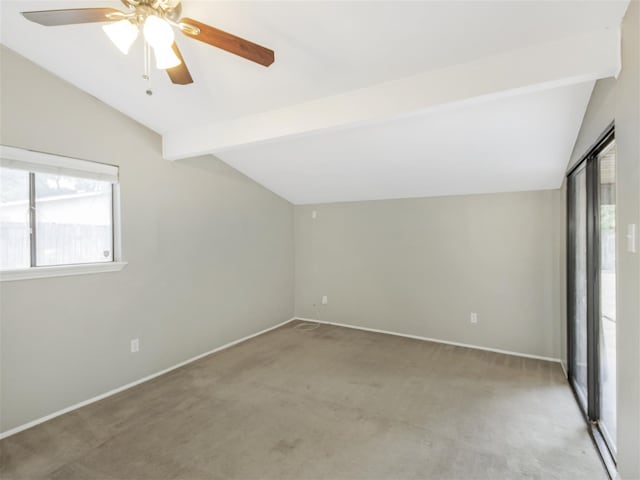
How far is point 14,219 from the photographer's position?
235 cm

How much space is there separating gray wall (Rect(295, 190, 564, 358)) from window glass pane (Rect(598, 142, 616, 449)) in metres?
1.37

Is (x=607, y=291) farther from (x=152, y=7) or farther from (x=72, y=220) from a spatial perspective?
(x=72, y=220)

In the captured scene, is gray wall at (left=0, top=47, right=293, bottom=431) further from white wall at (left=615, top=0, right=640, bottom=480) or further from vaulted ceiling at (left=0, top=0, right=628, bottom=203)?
white wall at (left=615, top=0, right=640, bottom=480)

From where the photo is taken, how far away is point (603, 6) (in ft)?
4.87

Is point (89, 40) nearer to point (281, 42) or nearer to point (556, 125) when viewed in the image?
point (281, 42)

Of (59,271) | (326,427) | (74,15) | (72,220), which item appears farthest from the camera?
(72,220)

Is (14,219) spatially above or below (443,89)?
below

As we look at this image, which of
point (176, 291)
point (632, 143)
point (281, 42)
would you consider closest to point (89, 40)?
point (281, 42)

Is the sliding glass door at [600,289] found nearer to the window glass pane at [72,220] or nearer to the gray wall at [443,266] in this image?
the gray wall at [443,266]

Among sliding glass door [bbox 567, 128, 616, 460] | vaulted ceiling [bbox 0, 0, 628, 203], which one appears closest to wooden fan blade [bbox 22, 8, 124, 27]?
vaulted ceiling [bbox 0, 0, 628, 203]

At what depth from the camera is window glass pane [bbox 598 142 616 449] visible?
1.94m

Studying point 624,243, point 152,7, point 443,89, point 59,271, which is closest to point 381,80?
point 443,89

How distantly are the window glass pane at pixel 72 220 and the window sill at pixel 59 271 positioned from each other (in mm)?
120

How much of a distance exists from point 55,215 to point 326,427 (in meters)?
2.63
